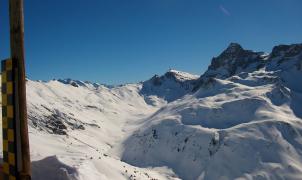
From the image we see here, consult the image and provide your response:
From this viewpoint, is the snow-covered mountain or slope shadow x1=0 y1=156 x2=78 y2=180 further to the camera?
the snow-covered mountain

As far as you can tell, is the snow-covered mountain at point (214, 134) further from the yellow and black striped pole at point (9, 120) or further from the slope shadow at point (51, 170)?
the yellow and black striped pole at point (9, 120)

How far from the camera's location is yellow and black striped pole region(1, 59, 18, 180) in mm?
7550

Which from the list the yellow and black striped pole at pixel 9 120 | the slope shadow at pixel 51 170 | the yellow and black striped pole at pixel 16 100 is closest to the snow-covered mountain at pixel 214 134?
the slope shadow at pixel 51 170

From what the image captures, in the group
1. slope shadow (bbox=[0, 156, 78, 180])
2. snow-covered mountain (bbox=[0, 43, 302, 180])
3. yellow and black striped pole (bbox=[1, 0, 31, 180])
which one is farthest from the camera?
snow-covered mountain (bbox=[0, 43, 302, 180])

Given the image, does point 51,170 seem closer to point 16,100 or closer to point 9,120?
point 9,120

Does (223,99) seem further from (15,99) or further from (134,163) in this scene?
(15,99)

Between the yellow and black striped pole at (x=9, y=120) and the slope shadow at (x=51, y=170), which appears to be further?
the slope shadow at (x=51, y=170)

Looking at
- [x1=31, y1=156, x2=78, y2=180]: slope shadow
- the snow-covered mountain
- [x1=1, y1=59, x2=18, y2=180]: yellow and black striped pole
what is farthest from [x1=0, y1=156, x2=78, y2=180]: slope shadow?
the snow-covered mountain

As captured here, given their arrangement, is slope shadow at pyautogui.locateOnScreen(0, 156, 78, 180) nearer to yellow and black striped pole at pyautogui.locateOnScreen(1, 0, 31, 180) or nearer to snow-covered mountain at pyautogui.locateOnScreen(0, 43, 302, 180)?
yellow and black striped pole at pyautogui.locateOnScreen(1, 0, 31, 180)

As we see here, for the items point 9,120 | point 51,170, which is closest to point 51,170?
point 51,170

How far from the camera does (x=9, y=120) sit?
7672 mm

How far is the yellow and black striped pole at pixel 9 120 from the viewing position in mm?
7550

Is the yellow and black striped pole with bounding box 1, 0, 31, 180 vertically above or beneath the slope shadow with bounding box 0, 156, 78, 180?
above

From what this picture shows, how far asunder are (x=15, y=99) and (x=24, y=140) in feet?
3.09
